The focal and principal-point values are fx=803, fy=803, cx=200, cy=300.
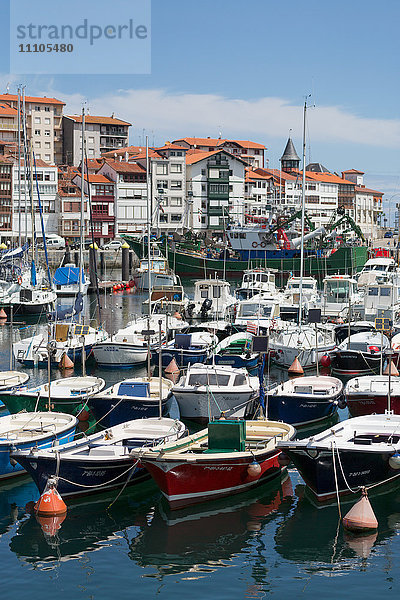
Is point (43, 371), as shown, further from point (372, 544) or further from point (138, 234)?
point (138, 234)

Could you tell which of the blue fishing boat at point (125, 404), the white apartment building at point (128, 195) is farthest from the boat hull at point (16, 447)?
the white apartment building at point (128, 195)

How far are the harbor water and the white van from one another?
8317cm

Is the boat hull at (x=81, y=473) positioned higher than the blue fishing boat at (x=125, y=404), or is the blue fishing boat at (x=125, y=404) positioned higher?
the blue fishing boat at (x=125, y=404)

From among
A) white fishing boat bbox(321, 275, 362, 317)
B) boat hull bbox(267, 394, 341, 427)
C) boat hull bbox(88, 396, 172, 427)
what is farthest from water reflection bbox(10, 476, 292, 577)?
white fishing boat bbox(321, 275, 362, 317)

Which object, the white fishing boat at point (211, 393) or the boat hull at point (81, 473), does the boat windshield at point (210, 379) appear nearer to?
the white fishing boat at point (211, 393)

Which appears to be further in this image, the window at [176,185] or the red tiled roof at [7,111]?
the red tiled roof at [7,111]

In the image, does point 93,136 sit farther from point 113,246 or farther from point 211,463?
point 211,463

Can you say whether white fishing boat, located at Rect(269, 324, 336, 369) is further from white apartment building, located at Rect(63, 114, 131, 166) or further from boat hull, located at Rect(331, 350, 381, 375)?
white apartment building, located at Rect(63, 114, 131, 166)

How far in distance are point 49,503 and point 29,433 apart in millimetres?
3340

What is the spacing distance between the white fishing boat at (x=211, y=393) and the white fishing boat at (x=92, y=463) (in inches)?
162

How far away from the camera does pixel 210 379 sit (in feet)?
91.2

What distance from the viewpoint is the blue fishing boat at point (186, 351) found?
36344 mm

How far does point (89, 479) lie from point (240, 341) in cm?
1790

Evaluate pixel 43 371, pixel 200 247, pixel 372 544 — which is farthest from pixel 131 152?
pixel 372 544
